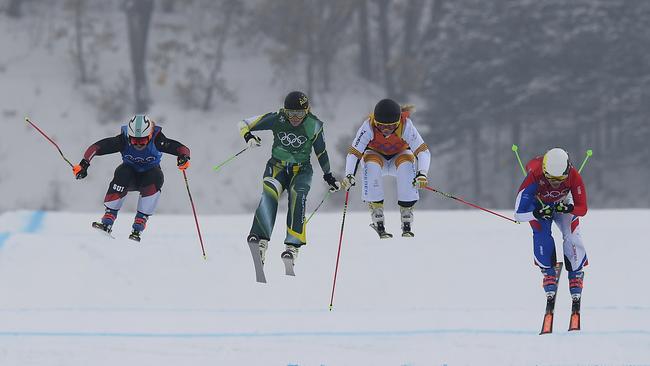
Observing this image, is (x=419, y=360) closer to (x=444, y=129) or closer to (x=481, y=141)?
(x=444, y=129)

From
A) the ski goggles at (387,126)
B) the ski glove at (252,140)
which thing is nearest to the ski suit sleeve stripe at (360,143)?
the ski goggles at (387,126)

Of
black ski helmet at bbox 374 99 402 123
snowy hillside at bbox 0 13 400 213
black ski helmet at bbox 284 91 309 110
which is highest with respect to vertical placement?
snowy hillside at bbox 0 13 400 213

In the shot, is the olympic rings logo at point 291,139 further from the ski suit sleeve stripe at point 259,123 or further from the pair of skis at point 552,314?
the pair of skis at point 552,314

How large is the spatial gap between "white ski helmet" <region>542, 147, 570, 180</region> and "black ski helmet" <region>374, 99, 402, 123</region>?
1905 mm

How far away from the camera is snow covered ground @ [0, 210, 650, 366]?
14.6 m

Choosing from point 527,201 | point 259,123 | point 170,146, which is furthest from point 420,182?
point 170,146

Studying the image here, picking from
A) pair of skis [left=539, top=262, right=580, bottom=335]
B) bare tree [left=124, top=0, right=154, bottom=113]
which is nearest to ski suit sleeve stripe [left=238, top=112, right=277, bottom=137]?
pair of skis [left=539, top=262, right=580, bottom=335]

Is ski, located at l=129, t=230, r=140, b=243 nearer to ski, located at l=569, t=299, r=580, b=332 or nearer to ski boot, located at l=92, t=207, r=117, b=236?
ski boot, located at l=92, t=207, r=117, b=236

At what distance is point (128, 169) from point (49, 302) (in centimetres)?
572

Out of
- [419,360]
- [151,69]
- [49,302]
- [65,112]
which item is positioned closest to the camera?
[419,360]

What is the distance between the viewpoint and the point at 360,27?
176 ft

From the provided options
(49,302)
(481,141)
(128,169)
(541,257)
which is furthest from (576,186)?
(481,141)

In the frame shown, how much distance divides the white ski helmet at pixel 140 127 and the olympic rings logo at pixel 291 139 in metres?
1.53

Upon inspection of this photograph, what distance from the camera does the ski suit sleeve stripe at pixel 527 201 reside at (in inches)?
504
